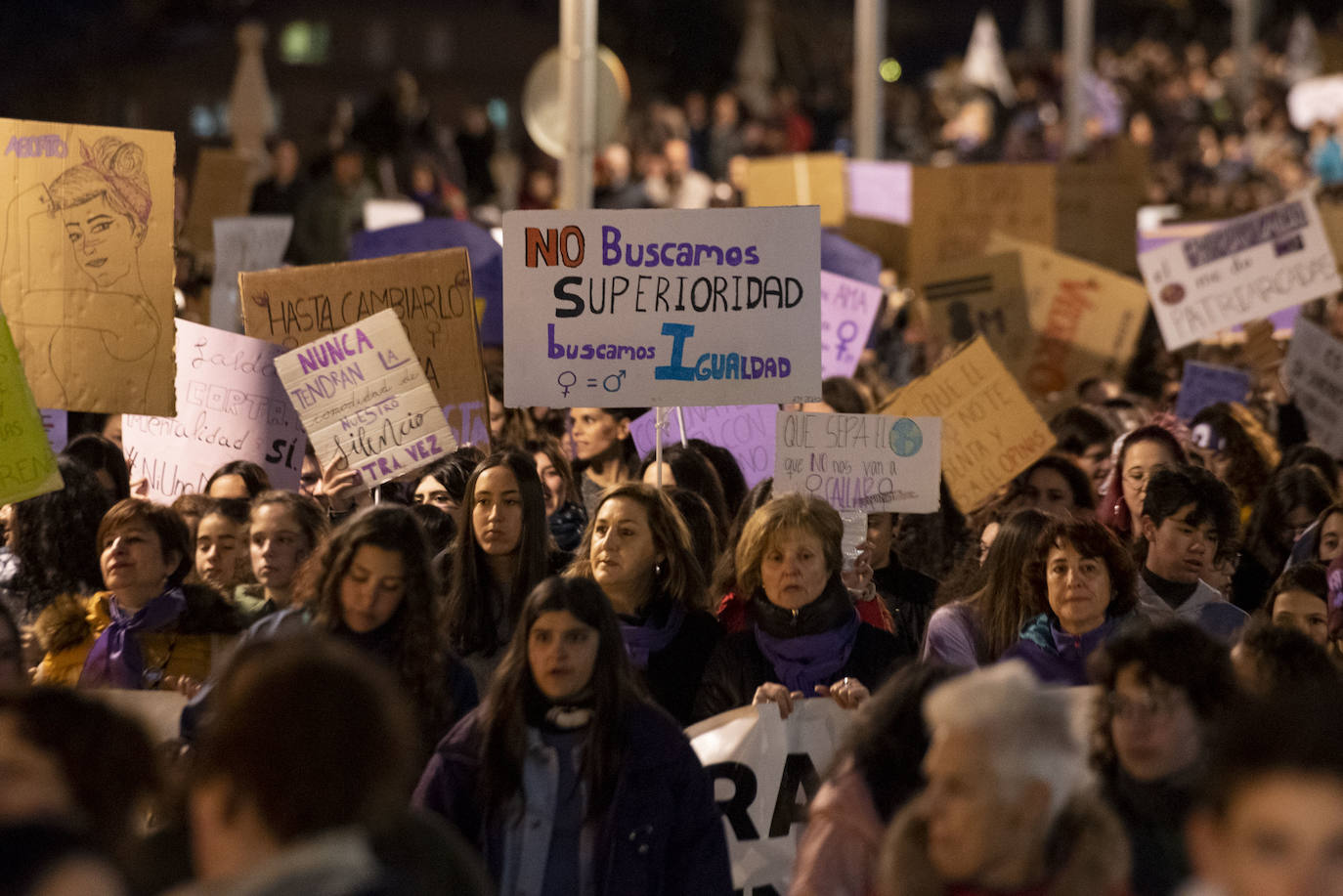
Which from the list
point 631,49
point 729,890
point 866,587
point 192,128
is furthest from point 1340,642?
point 631,49

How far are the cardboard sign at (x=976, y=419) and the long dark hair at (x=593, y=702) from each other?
3.60m

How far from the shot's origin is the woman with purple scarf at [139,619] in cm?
517

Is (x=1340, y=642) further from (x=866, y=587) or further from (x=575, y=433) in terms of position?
(x=575, y=433)

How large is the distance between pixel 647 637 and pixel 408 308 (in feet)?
8.59

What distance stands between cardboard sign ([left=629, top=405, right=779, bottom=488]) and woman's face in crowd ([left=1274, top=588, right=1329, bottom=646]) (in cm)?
303

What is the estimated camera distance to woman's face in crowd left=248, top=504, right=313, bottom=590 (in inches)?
209

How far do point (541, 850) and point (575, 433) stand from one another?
13.6 ft

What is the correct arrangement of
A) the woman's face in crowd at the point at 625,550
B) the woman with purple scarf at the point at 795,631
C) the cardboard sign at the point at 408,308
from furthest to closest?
the cardboard sign at the point at 408,308, the woman's face in crowd at the point at 625,550, the woman with purple scarf at the point at 795,631

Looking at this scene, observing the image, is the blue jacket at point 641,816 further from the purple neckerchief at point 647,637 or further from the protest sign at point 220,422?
the protest sign at point 220,422

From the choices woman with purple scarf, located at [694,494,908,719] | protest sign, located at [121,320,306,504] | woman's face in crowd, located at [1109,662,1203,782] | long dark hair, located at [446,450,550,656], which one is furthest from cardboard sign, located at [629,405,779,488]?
woman's face in crowd, located at [1109,662,1203,782]

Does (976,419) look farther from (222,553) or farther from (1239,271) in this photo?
(1239,271)

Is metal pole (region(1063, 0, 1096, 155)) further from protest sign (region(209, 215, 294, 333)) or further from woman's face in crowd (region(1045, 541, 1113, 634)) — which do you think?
woman's face in crowd (region(1045, 541, 1113, 634))

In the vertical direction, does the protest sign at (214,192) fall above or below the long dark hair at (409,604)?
above

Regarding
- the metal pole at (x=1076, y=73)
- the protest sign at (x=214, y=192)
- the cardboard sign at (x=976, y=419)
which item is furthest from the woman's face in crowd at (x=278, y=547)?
the metal pole at (x=1076, y=73)
